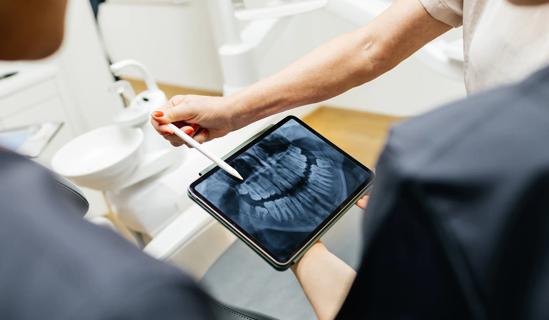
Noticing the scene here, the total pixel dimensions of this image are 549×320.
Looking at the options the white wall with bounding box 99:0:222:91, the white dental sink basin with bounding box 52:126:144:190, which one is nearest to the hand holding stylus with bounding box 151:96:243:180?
the white dental sink basin with bounding box 52:126:144:190

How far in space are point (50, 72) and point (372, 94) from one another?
5.51ft

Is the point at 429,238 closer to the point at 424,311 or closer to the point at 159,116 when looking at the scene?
the point at 424,311

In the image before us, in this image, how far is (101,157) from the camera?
1.42m

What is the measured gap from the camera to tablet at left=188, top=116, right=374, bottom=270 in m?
0.80

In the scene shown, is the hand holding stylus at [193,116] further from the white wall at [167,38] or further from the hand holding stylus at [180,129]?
the white wall at [167,38]

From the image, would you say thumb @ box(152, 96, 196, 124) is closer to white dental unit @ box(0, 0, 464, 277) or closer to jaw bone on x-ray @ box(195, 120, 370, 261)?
jaw bone on x-ray @ box(195, 120, 370, 261)

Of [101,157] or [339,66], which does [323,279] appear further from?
[101,157]

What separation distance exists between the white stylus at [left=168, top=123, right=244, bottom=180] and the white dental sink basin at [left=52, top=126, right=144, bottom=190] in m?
0.44

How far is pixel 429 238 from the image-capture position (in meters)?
0.25

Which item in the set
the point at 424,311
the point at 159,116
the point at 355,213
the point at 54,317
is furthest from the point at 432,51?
the point at 54,317

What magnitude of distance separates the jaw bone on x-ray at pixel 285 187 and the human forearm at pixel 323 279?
0.15 feet

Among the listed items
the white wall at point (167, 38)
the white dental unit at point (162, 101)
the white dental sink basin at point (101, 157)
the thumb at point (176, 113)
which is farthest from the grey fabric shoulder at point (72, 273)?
the white wall at point (167, 38)

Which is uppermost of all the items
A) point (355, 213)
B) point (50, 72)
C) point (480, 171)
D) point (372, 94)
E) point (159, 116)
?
point (480, 171)

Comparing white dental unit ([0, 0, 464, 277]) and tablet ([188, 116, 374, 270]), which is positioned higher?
tablet ([188, 116, 374, 270])
